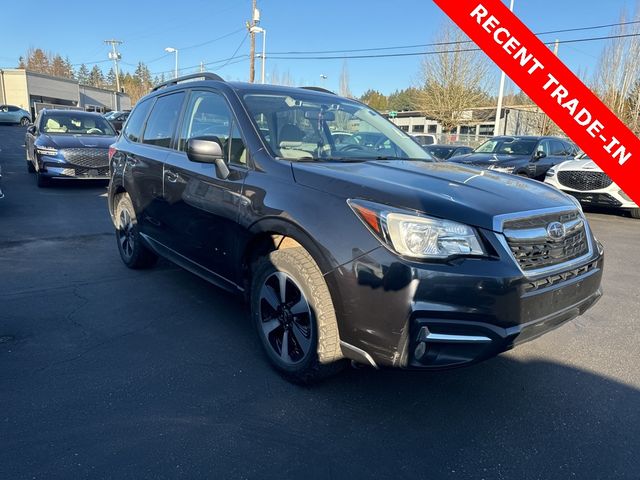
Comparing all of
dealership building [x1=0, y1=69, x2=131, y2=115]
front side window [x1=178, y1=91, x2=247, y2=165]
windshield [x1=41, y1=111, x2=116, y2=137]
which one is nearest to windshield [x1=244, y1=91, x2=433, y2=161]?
front side window [x1=178, y1=91, x2=247, y2=165]

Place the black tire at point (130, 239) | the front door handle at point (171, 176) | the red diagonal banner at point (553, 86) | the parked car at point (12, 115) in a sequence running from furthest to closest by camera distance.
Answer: the parked car at point (12, 115)
the black tire at point (130, 239)
the red diagonal banner at point (553, 86)
the front door handle at point (171, 176)

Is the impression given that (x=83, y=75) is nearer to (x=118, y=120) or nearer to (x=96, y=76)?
(x=96, y=76)

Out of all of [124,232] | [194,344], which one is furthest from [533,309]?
[124,232]

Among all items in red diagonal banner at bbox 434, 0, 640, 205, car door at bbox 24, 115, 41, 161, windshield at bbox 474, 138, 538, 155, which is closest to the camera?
red diagonal banner at bbox 434, 0, 640, 205

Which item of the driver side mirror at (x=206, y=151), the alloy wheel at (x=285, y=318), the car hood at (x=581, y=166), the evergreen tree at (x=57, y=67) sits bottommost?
the alloy wheel at (x=285, y=318)

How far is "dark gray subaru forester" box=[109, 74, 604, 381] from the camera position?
2.26 metres

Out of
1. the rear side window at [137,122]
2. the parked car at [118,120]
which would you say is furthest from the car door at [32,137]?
the rear side window at [137,122]

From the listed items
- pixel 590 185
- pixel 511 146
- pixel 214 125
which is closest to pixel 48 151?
pixel 214 125

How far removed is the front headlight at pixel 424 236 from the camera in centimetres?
227

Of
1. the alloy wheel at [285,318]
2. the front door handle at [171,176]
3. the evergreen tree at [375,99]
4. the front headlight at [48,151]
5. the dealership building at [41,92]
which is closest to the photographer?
the alloy wheel at [285,318]

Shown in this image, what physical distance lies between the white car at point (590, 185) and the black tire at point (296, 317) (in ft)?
26.7

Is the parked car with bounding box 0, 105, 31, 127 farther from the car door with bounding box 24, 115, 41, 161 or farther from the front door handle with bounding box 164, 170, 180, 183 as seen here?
the front door handle with bounding box 164, 170, 180, 183

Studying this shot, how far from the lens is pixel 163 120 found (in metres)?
4.40

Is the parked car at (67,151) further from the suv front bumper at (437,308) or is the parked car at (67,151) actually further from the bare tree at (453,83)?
the bare tree at (453,83)
